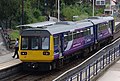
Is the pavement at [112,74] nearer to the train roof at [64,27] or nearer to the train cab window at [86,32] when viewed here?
the train roof at [64,27]

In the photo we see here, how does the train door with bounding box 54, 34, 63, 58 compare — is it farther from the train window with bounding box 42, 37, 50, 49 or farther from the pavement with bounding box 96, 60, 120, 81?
the pavement with bounding box 96, 60, 120, 81

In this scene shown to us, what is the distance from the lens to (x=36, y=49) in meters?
23.1

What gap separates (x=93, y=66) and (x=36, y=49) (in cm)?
639

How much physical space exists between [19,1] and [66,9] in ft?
73.8

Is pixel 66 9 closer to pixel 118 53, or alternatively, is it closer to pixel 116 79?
pixel 118 53

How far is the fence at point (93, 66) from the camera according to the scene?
13409mm

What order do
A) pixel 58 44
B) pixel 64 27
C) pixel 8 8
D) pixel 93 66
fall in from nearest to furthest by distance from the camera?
pixel 93 66 < pixel 58 44 < pixel 64 27 < pixel 8 8

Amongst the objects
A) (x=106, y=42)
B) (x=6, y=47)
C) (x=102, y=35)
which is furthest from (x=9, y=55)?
(x=106, y=42)

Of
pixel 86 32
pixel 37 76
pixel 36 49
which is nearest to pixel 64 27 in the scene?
pixel 36 49

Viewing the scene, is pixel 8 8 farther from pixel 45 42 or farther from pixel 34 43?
pixel 45 42

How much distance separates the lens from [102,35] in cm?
3669

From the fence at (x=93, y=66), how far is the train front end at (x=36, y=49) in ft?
11.6

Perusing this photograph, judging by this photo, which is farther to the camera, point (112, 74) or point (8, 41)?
point (8, 41)

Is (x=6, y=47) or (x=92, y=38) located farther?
(x=92, y=38)
